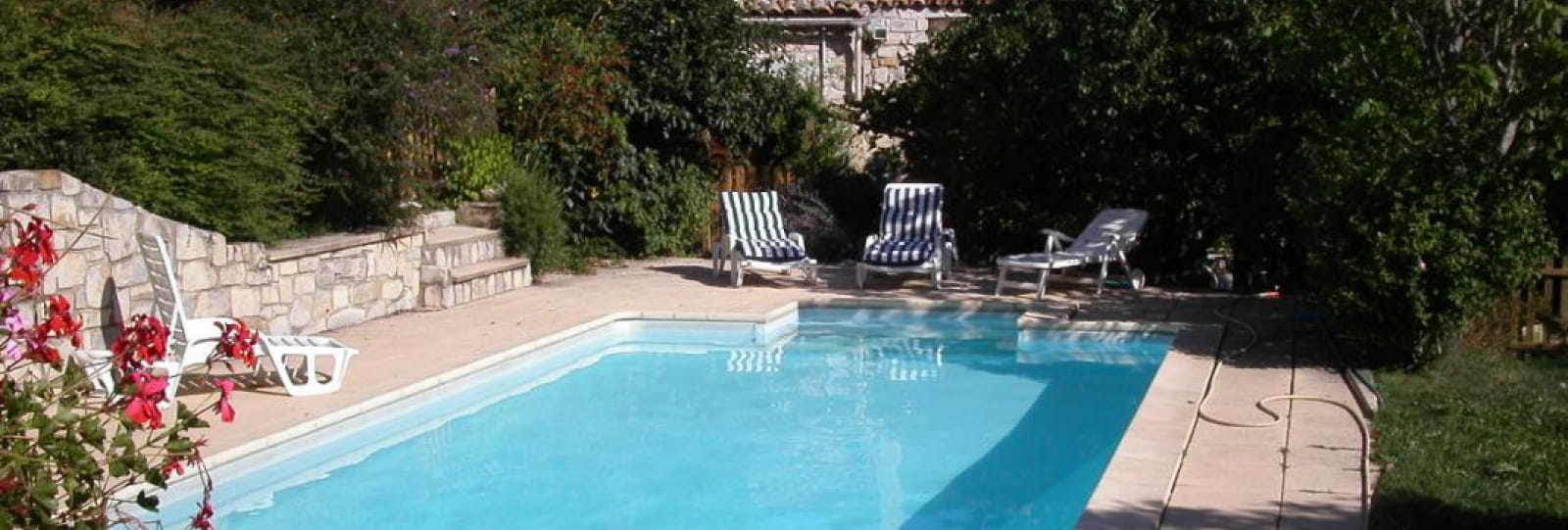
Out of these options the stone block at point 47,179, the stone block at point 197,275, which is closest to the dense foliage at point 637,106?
the stone block at point 197,275

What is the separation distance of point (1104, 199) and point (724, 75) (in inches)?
163

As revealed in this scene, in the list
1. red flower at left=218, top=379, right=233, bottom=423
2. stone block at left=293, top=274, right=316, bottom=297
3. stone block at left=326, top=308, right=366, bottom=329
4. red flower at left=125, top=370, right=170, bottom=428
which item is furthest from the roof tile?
red flower at left=125, top=370, right=170, bottom=428

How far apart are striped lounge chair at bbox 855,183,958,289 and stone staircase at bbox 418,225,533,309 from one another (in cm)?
305

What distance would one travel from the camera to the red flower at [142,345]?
359cm

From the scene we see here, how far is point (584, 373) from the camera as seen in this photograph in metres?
11.4

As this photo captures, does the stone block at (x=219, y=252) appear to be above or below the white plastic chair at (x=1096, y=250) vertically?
above

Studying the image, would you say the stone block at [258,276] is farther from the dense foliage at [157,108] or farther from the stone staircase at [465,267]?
the stone staircase at [465,267]

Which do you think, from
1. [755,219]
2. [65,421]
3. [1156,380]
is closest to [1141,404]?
[1156,380]

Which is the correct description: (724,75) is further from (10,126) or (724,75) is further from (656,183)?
(10,126)

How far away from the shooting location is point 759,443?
30.3ft

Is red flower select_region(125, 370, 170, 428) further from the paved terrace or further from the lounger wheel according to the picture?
the lounger wheel

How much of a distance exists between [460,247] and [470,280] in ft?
1.62

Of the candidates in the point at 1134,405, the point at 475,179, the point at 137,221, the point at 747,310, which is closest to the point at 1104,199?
the point at 747,310

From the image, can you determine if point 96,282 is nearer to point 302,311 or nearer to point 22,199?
point 22,199
